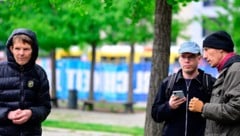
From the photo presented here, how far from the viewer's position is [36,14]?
26891 millimetres

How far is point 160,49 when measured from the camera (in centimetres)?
927

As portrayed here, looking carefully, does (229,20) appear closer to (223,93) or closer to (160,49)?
(160,49)

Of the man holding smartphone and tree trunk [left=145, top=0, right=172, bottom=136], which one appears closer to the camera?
the man holding smartphone

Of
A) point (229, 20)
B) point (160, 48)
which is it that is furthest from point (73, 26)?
point (160, 48)

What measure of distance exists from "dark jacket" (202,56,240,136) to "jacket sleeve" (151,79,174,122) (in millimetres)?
667

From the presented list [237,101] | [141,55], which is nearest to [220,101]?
[237,101]

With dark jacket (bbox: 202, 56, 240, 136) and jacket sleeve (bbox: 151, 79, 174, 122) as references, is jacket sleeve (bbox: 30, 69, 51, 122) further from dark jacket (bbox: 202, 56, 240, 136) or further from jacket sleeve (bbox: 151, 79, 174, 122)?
dark jacket (bbox: 202, 56, 240, 136)

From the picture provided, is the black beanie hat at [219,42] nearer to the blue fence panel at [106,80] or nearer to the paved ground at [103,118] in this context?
the paved ground at [103,118]

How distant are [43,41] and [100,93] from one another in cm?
876

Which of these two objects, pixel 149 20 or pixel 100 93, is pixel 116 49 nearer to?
pixel 100 93

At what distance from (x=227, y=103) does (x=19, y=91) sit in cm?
178

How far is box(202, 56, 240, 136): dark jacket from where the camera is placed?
513 centimetres

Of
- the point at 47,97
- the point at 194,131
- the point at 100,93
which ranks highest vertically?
the point at 47,97

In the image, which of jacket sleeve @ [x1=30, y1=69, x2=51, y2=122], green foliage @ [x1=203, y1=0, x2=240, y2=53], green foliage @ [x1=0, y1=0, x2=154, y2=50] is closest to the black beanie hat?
jacket sleeve @ [x1=30, y1=69, x2=51, y2=122]
